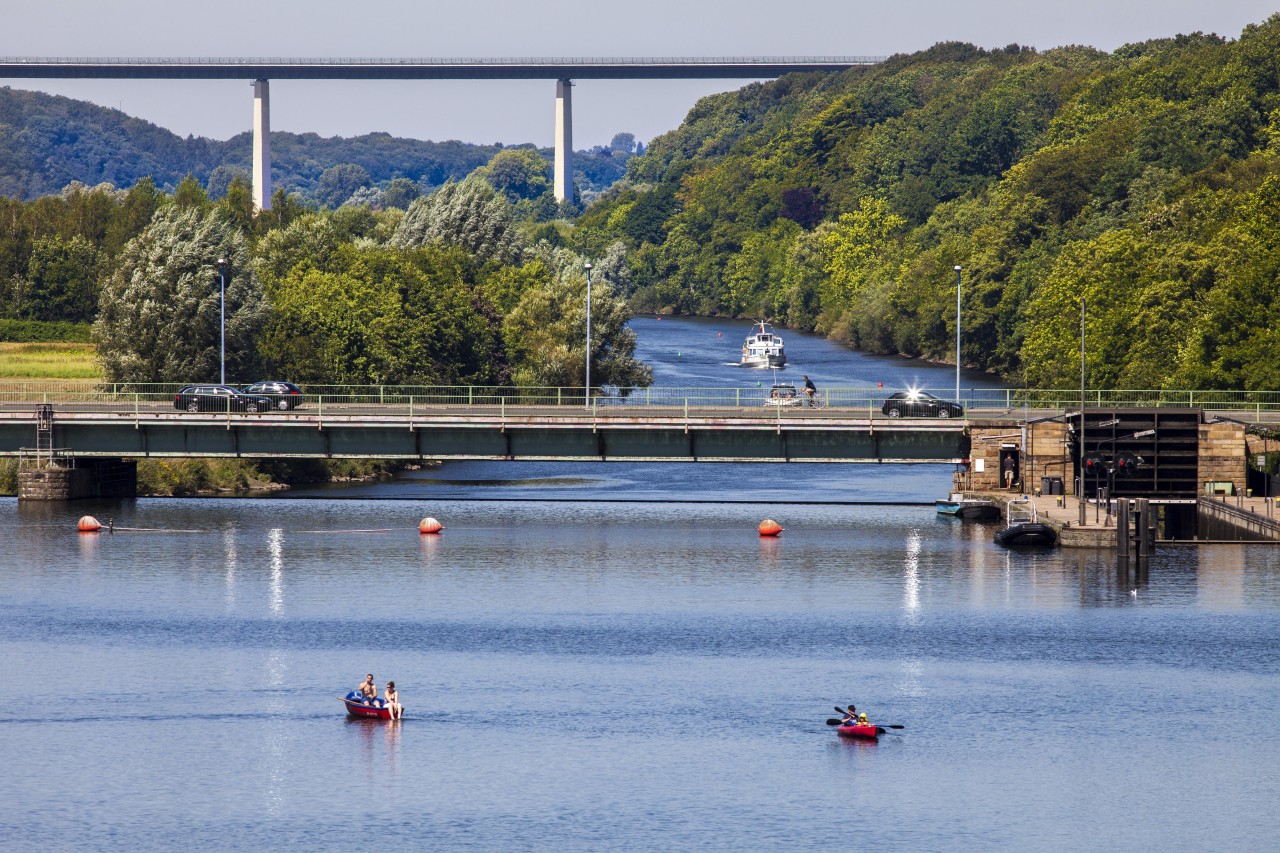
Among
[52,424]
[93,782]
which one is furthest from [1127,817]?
[52,424]

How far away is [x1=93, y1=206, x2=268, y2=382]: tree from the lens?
458 feet

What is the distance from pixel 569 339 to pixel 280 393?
3826 cm

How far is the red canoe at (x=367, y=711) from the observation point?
225ft

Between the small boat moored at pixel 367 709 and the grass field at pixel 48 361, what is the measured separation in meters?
93.8

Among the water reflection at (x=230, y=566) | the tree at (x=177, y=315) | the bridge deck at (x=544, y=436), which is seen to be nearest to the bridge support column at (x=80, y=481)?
the bridge deck at (x=544, y=436)

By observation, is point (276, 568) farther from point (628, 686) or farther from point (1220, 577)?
point (1220, 577)

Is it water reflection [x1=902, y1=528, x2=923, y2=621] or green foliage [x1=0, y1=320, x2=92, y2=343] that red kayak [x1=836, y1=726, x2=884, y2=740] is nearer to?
water reflection [x1=902, y1=528, x2=923, y2=621]

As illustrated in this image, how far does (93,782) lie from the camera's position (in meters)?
61.8

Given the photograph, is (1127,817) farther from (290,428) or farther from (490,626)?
(290,428)

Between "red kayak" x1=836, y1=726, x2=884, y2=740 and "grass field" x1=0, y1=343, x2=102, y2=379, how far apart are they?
4081 inches

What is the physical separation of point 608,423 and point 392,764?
157ft

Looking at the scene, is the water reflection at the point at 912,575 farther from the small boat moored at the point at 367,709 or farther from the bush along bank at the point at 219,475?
the bush along bank at the point at 219,475

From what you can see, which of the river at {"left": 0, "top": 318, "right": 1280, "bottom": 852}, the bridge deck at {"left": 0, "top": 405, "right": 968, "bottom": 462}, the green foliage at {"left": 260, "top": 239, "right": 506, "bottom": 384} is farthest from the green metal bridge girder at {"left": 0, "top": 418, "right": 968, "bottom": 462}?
the green foliage at {"left": 260, "top": 239, "right": 506, "bottom": 384}

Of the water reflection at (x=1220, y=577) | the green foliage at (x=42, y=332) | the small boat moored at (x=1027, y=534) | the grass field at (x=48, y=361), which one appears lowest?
the water reflection at (x=1220, y=577)
